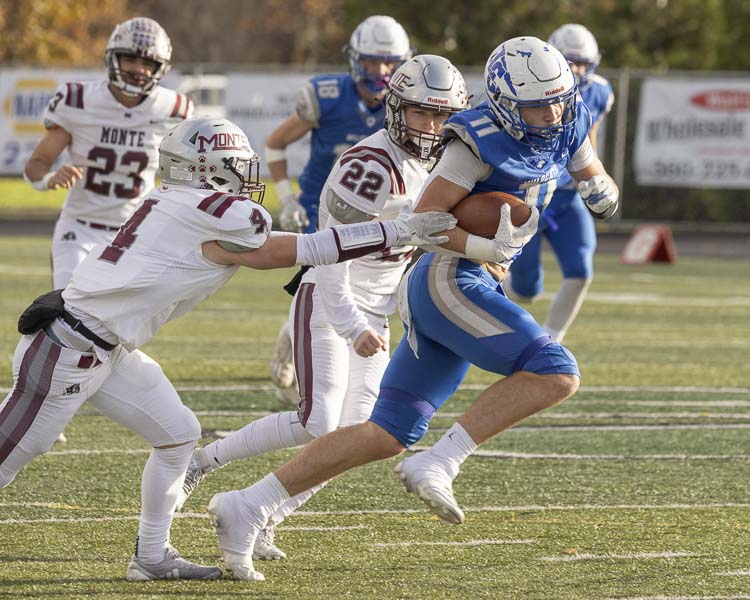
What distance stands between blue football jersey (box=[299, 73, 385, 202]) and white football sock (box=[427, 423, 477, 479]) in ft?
10.6

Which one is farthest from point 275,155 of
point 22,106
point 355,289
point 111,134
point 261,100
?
point 22,106

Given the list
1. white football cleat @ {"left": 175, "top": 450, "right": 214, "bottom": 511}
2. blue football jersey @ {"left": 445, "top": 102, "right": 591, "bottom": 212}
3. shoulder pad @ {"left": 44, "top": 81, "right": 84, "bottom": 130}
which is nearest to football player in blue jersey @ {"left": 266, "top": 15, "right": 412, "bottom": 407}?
shoulder pad @ {"left": 44, "top": 81, "right": 84, "bottom": 130}

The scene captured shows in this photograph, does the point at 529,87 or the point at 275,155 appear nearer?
the point at 529,87

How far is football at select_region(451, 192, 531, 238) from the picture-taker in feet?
14.2

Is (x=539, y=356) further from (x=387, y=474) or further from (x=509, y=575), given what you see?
(x=387, y=474)

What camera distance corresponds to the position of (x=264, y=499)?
4293 millimetres

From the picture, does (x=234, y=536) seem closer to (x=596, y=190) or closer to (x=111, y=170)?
(x=596, y=190)

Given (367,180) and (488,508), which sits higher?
(367,180)

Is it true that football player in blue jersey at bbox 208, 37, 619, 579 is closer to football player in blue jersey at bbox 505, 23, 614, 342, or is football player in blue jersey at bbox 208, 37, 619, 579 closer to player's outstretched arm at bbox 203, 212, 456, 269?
player's outstretched arm at bbox 203, 212, 456, 269

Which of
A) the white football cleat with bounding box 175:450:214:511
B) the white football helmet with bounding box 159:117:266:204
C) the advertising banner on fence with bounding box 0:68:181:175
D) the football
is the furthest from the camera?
the advertising banner on fence with bounding box 0:68:181:175

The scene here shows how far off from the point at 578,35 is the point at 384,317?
3.85 m

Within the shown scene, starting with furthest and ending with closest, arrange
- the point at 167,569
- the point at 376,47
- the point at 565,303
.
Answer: the point at 565,303
the point at 376,47
the point at 167,569

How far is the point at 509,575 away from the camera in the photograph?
13.8 feet

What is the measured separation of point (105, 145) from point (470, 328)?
2.97 metres
